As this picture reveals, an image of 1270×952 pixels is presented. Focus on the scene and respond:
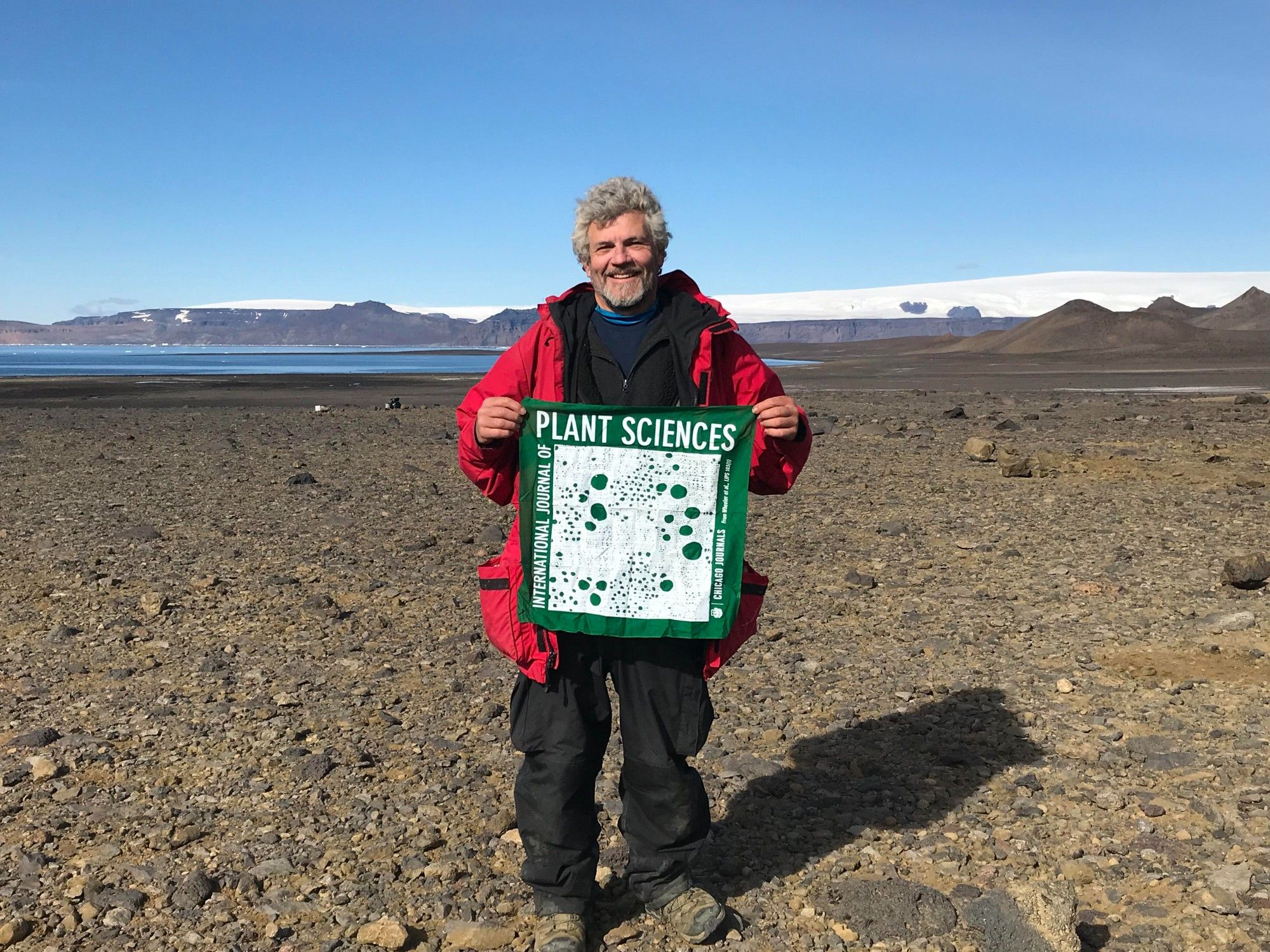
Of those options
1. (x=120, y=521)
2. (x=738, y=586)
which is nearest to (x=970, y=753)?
(x=738, y=586)

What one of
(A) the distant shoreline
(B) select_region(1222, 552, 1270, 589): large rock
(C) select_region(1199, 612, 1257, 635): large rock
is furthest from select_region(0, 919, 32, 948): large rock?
(A) the distant shoreline

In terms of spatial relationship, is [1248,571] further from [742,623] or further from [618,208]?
[618,208]

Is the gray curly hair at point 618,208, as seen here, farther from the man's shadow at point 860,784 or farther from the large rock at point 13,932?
the large rock at point 13,932

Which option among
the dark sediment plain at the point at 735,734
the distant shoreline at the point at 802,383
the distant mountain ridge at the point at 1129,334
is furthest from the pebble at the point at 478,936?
the distant mountain ridge at the point at 1129,334

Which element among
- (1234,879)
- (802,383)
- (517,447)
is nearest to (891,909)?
(1234,879)

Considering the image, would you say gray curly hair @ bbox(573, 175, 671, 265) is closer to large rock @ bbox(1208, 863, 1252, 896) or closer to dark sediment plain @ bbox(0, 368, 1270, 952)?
dark sediment plain @ bbox(0, 368, 1270, 952)
